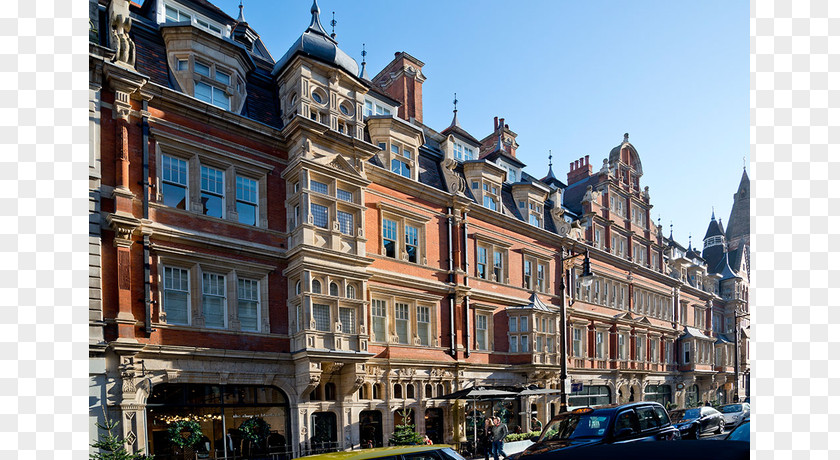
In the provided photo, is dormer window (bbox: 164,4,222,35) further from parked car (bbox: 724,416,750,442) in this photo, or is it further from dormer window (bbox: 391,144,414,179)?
parked car (bbox: 724,416,750,442)

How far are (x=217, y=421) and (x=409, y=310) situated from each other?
8.36 m

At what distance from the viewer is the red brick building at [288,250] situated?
14.9m

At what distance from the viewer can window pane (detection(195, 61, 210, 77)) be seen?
17.3 m

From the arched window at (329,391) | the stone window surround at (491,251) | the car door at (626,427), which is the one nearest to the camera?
the car door at (626,427)

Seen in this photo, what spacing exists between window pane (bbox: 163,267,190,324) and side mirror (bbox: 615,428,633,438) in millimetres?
11355

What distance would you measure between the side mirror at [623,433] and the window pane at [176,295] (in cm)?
1135

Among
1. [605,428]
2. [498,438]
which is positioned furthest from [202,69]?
[605,428]

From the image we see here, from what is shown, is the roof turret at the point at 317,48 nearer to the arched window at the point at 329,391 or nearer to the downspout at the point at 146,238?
the downspout at the point at 146,238

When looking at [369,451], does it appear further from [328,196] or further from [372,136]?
[372,136]

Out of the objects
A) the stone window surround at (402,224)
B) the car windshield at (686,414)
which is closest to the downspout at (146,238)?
the stone window surround at (402,224)

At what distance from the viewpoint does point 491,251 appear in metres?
26.3

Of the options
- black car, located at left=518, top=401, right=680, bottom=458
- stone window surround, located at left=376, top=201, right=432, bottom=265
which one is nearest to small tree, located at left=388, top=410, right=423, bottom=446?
stone window surround, located at left=376, top=201, right=432, bottom=265

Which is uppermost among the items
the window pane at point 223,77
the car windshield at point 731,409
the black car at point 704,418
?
the window pane at point 223,77
